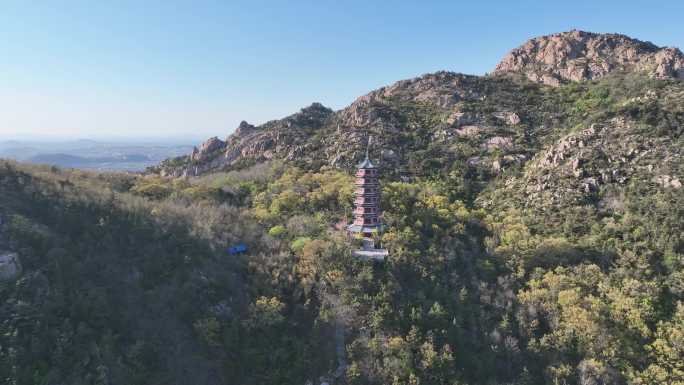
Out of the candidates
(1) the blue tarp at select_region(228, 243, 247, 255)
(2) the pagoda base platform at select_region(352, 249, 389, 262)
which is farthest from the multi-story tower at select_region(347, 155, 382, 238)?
(1) the blue tarp at select_region(228, 243, 247, 255)

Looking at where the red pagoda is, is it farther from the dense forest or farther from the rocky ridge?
the rocky ridge

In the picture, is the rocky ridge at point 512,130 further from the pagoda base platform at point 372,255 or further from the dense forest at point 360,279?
the pagoda base platform at point 372,255

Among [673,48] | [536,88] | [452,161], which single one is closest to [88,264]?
[452,161]

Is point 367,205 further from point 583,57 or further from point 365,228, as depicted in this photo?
point 583,57

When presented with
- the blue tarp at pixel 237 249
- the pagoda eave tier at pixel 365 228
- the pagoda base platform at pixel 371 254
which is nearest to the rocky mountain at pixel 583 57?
the pagoda eave tier at pixel 365 228

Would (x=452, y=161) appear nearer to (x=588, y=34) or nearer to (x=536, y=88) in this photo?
(x=536, y=88)
